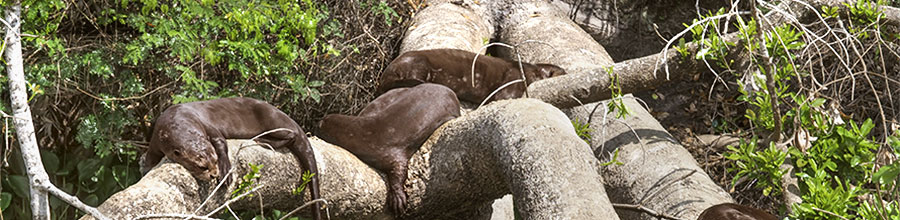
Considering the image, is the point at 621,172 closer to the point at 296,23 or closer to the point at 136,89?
the point at 296,23

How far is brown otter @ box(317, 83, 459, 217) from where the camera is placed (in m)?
3.20

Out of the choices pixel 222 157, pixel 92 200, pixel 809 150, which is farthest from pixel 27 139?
pixel 92 200

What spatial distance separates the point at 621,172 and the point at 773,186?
1.99 feet

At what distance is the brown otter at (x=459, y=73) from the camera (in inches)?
174

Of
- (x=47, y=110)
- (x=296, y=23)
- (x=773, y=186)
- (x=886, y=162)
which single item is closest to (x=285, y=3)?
(x=296, y=23)

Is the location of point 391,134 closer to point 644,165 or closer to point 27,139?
point 644,165

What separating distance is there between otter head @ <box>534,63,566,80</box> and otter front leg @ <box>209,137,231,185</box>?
215 cm

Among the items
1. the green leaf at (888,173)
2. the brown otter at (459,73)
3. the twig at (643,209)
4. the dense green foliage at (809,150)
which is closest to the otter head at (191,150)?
the twig at (643,209)

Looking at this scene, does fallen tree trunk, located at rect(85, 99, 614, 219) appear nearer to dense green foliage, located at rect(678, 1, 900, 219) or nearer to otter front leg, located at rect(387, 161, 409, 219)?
otter front leg, located at rect(387, 161, 409, 219)

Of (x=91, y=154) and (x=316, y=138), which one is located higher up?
(x=316, y=138)

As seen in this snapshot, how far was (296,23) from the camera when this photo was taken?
13.5 feet

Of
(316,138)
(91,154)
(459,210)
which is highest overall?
(316,138)

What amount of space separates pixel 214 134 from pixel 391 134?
0.73 metres

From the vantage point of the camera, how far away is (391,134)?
3209 mm
